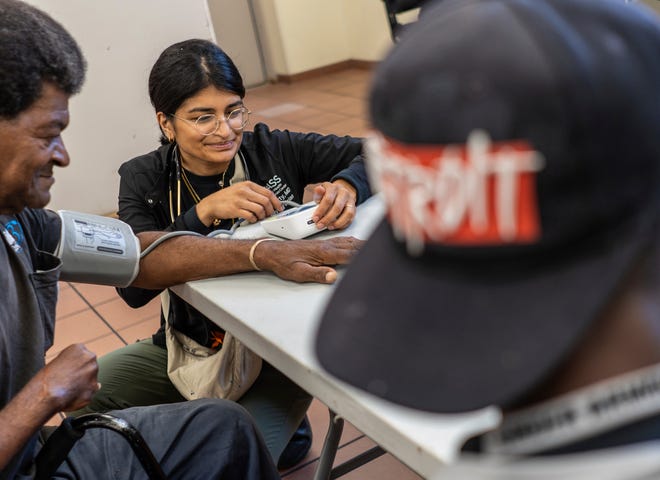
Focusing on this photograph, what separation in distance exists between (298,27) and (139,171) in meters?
4.97

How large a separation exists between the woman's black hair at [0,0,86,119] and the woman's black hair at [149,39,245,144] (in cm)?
61

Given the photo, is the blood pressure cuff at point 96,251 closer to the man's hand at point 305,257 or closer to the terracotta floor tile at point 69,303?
the man's hand at point 305,257

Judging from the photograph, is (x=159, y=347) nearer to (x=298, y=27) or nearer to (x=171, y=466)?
(x=171, y=466)

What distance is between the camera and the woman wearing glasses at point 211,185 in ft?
5.41

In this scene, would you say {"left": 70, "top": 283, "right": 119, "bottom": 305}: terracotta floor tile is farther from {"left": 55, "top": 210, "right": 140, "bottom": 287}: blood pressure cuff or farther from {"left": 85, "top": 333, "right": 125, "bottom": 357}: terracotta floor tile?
{"left": 55, "top": 210, "right": 140, "bottom": 287}: blood pressure cuff

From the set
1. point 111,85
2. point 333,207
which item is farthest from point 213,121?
point 111,85

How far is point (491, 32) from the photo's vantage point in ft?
1.47

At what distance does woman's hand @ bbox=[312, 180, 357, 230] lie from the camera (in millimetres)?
1599

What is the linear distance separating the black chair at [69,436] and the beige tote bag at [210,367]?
29 centimetres

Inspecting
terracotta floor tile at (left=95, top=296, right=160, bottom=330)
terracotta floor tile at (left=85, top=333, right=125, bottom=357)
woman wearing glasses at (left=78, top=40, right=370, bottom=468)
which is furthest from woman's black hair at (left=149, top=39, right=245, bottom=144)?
terracotta floor tile at (left=95, top=296, right=160, bottom=330)

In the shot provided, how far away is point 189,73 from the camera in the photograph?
1.87 metres

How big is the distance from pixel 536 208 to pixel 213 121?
151 centimetres

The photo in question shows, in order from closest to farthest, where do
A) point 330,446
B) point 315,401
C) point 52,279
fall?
point 52,279, point 330,446, point 315,401

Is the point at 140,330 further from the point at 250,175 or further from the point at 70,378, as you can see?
the point at 70,378
